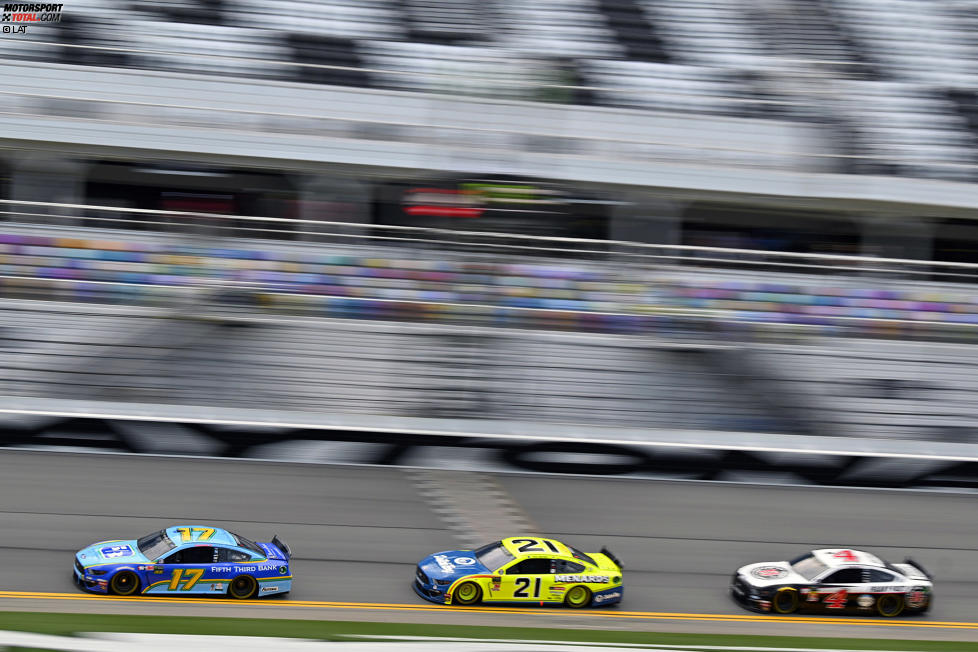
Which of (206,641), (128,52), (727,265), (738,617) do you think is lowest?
(738,617)

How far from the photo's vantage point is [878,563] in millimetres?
11945

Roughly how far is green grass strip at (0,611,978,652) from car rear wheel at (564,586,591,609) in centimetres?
89

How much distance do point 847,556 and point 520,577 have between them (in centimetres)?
368

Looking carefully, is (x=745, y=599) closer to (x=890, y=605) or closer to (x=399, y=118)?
(x=890, y=605)

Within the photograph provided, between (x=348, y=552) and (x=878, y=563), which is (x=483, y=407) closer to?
(x=348, y=552)

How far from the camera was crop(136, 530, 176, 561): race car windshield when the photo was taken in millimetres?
10734

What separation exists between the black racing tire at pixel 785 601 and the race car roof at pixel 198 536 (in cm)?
569

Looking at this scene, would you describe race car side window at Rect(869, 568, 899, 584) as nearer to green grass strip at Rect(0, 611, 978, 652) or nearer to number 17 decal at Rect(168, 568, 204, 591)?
green grass strip at Rect(0, 611, 978, 652)

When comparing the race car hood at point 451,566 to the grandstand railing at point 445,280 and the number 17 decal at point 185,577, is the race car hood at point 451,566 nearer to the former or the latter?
the number 17 decal at point 185,577

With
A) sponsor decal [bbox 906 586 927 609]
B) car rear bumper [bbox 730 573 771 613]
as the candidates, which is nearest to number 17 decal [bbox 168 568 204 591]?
car rear bumper [bbox 730 573 771 613]

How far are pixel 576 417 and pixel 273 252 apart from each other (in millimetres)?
5491

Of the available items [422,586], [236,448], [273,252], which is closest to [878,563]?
[422,586]

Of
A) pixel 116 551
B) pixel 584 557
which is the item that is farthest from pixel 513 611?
pixel 116 551

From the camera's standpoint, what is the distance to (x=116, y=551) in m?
10.8
